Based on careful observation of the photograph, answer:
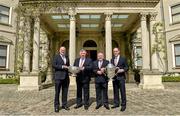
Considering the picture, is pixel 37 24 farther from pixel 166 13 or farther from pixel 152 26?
pixel 166 13

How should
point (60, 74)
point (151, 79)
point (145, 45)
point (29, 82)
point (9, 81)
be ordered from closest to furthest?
point (60, 74) → point (29, 82) → point (151, 79) → point (145, 45) → point (9, 81)

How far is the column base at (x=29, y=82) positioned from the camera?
14109mm

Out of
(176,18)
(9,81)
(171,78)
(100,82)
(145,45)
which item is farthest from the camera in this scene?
(176,18)

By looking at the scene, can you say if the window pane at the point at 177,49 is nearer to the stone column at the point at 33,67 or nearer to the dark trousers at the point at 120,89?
the stone column at the point at 33,67

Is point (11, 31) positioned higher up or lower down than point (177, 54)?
higher up

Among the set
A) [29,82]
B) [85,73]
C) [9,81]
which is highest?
[85,73]

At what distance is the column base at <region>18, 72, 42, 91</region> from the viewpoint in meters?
14.1

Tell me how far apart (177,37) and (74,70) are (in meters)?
Answer: 17.7

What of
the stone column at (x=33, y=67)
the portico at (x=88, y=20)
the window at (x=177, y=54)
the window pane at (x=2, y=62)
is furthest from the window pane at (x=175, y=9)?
the window pane at (x=2, y=62)

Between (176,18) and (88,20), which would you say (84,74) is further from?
(176,18)

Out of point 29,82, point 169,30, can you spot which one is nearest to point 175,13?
point 169,30

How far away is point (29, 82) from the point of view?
1426 centimetres

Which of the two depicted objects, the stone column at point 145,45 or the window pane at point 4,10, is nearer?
the stone column at point 145,45

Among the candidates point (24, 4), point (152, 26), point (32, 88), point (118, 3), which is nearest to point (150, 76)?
point (152, 26)
